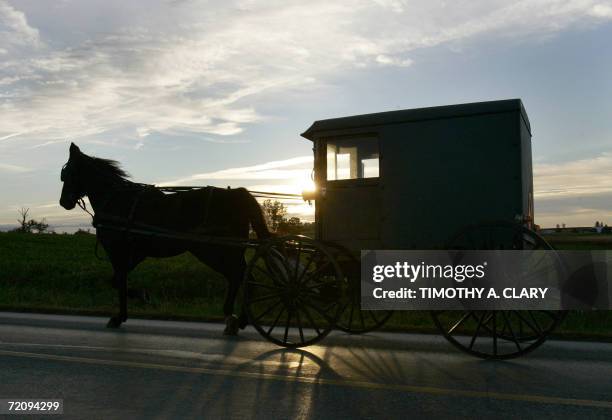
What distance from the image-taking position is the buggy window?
8.08 meters

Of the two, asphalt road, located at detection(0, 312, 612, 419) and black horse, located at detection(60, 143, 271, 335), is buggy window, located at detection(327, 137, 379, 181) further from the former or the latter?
asphalt road, located at detection(0, 312, 612, 419)

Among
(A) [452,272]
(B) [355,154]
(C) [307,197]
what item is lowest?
(A) [452,272]

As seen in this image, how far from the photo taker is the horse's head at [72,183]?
9.84 m

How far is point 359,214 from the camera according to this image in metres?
8.03

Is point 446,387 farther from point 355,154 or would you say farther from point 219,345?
point 355,154

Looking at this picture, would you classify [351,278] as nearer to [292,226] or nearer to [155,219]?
[292,226]

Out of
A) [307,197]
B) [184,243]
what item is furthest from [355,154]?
[184,243]

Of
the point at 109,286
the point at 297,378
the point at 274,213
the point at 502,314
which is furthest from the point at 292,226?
the point at 109,286

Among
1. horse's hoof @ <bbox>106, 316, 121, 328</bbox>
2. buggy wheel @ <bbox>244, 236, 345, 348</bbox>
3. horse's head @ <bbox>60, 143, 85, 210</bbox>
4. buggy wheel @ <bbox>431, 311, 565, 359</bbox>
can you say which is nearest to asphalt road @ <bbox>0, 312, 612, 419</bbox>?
buggy wheel @ <bbox>431, 311, 565, 359</bbox>

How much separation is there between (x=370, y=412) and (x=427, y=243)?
11.5 ft

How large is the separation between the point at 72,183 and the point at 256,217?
3373mm

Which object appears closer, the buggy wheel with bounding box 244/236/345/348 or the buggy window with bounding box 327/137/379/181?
the buggy wheel with bounding box 244/236/345/348

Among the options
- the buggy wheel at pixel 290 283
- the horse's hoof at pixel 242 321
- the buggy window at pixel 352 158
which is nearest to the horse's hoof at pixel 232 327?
the horse's hoof at pixel 242 321

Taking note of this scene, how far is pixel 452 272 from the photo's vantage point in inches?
267
